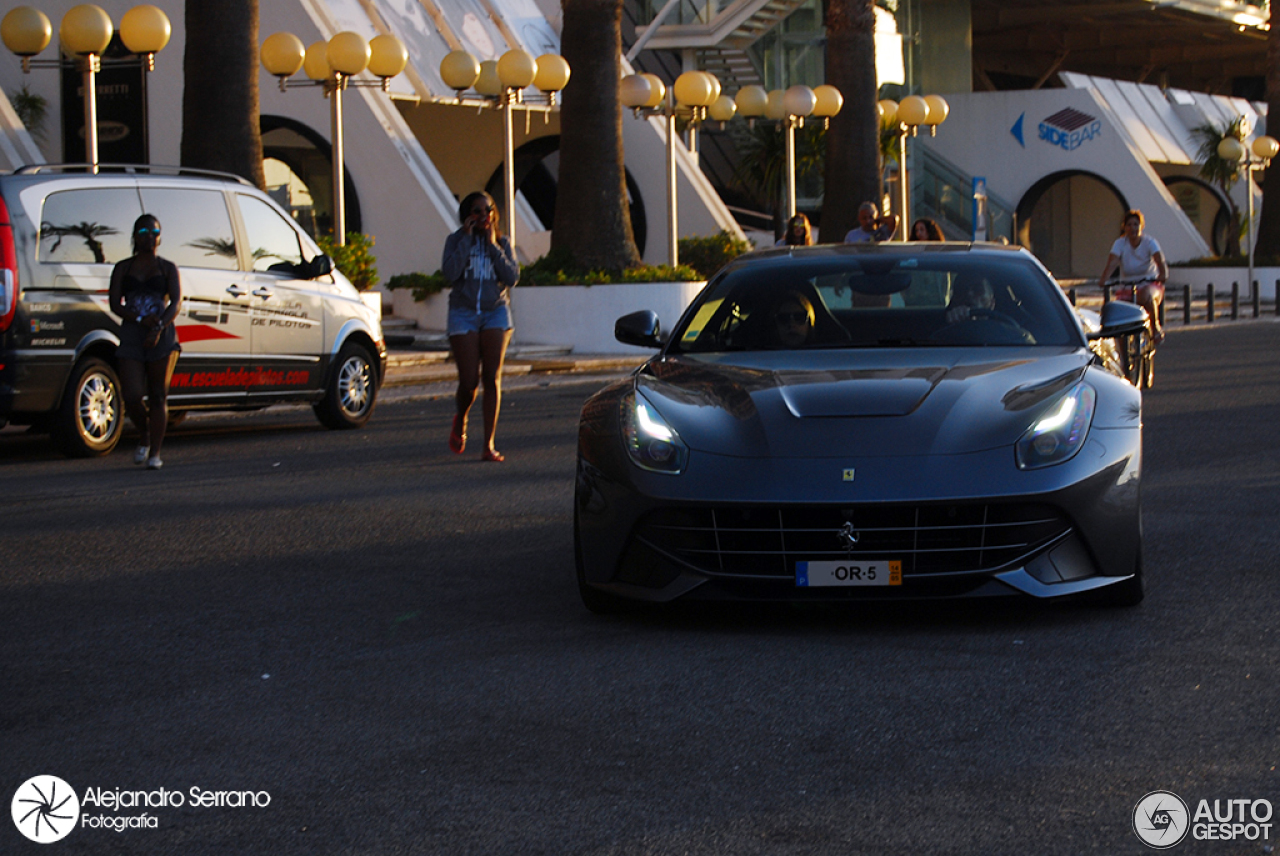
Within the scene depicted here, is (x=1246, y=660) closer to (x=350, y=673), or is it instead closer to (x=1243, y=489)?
(x=350, y=673)

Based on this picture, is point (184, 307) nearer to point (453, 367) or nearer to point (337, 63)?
point (453, 367)

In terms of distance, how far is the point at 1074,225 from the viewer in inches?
2159

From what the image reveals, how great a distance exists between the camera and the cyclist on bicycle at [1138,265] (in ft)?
56.6

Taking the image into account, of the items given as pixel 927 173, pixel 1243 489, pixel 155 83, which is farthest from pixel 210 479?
pixel 927 173

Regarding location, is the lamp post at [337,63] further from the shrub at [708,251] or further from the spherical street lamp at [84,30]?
the shrub at [708,251]

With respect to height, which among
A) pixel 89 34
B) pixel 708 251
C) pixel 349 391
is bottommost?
pixel 349 391

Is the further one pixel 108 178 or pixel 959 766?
pixel 108 178

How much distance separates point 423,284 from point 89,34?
744 centimetres

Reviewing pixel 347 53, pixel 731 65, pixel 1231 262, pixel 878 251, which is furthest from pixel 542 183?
pixel 878 251

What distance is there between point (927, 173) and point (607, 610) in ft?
143

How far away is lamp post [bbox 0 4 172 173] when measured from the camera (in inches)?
682

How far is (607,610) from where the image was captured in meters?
6.38

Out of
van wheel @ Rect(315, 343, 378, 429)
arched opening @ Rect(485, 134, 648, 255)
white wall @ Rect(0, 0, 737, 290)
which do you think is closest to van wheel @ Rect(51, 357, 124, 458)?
van wheel @ Rect(315, 343, 378, 429)

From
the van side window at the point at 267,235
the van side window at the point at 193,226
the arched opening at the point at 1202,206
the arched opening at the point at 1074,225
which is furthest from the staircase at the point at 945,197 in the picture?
the van side window at the point at 193,226
